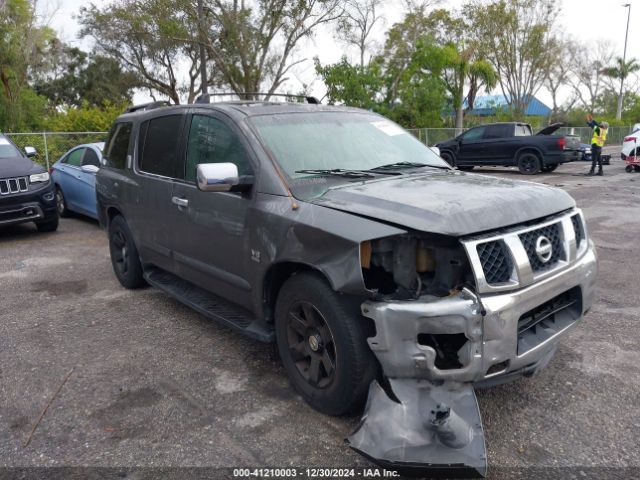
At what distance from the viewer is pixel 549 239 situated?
2928 millimetres

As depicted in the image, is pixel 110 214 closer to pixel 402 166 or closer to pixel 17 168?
pixel 402 166

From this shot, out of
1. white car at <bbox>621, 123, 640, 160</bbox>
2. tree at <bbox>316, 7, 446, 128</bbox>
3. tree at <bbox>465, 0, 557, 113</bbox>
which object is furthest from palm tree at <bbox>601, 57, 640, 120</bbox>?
white car at <bbox>621, 123, 640, 160</bbox>

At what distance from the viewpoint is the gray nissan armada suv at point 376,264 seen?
8.26ft

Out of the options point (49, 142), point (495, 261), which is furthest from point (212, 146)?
point (49, 142)

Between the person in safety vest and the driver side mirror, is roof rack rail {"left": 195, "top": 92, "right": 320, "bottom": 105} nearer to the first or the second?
the driver side mirror

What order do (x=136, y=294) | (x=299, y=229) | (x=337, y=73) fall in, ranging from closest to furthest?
(x=299, y=229)
(x=136, y=294)
(x=337, y=73)

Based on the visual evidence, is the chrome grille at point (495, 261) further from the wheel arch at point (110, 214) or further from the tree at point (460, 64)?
the tree at point (460, 64)

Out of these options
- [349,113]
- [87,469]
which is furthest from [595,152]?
[87,469]

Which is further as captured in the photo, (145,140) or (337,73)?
(337,73)

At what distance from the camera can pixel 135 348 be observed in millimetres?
4129

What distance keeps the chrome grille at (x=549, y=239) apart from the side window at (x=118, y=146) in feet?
12.6

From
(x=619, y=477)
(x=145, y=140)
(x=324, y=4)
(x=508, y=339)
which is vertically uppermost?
(x=324, y=4)

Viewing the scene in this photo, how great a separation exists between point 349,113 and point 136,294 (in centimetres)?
283

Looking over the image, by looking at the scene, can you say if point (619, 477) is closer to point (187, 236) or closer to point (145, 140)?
point (187, 236)
